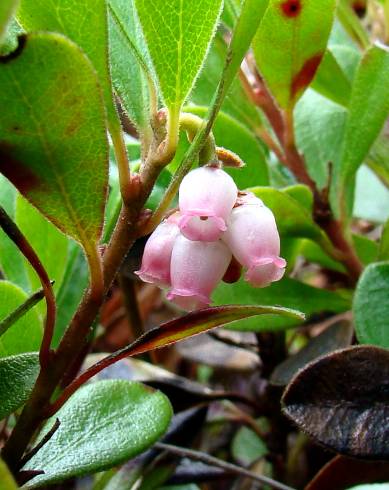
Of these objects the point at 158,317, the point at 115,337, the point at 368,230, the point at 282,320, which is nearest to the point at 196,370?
the point at 158,317

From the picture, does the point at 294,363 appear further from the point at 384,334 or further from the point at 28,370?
the point at 28,370

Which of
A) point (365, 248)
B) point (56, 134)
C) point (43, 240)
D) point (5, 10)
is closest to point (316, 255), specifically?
point (365, 248)

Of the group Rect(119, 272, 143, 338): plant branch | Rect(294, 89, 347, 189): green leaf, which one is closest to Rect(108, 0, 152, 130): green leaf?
Rect(294, 89, 347, 189): green leaf

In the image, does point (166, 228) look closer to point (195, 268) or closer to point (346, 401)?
point (195, 268)

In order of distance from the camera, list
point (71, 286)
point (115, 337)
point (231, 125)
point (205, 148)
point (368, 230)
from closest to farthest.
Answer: point (205, 148)
point (231, 125)
point (71, 286)
point (115, 337)
point (368, 230)

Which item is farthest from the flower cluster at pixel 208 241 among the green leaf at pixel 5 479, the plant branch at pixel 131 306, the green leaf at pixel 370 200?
the green leaf at pixel 370 200

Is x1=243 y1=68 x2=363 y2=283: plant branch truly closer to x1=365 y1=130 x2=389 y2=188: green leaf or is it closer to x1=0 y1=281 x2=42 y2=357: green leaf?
x1=365 y1=130 x2=389 y2=188: green leaf
